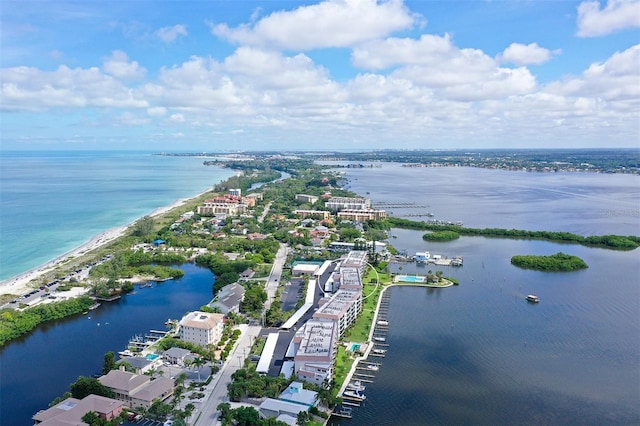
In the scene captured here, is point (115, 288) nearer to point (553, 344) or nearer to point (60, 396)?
point (60, 396)

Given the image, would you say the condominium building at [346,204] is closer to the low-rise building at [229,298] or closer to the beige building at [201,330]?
the low-rise building at [229,298]

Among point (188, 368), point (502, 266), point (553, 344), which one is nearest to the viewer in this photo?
point (188, 368)

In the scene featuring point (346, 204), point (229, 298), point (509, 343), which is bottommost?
point (509, 343)

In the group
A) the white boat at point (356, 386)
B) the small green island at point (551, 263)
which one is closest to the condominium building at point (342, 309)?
the white boat at point (356, 386)

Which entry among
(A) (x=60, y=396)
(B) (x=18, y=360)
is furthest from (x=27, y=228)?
(A) (x=60, y=396)

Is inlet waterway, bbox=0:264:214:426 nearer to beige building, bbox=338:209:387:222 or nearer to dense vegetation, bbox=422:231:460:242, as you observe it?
dense vegetation, bbox=422:231:460:242

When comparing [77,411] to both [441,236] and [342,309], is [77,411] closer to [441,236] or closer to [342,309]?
[342,309]

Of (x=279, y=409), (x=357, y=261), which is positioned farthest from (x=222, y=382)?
(x=357, y=261)
